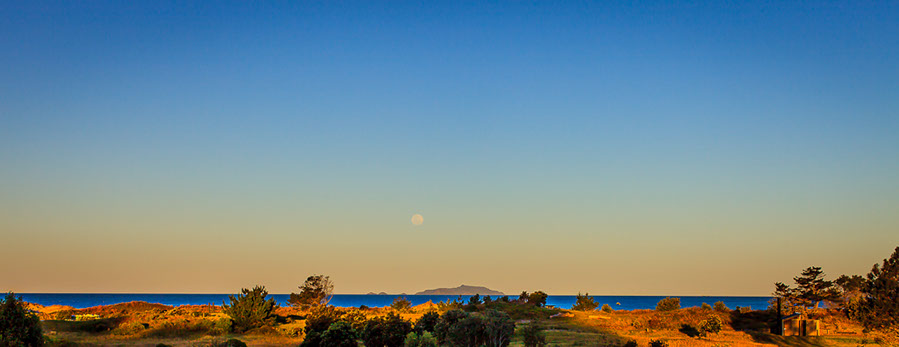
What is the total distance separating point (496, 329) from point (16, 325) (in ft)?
65.6

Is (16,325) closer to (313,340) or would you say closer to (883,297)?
(313,340)

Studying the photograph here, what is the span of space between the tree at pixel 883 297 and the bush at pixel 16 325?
47.9 metres

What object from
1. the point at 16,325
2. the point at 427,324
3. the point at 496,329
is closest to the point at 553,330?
the point at 427,324

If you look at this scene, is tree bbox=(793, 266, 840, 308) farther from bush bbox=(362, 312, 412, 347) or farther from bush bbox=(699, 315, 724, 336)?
bush bbox=(362, 312, 412, 347)

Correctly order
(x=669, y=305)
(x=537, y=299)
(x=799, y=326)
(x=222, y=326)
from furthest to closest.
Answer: (x=537, y=299) < (x=669, y=305) < (x=799, y=326) < (x=222, y=326)

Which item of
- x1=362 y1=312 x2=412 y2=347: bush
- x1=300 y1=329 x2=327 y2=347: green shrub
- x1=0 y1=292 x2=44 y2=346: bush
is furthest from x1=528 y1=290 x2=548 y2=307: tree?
x1=0 y1=292 x2=44 y2=346: bush

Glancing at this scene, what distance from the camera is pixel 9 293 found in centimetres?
2378

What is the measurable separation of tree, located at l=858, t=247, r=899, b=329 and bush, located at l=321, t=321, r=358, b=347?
3421 centimetres

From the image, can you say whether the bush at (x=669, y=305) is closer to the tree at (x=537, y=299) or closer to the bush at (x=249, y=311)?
the tree at (x=537, y=299)

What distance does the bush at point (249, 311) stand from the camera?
42281mm

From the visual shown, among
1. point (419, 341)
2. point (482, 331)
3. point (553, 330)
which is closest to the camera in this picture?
point (482, 331)

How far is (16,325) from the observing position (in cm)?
2378

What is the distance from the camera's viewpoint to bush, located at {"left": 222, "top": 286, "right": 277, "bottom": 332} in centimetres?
4228

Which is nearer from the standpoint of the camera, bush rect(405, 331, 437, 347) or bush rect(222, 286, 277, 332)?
bush rect(405, 331, 437, 347)
